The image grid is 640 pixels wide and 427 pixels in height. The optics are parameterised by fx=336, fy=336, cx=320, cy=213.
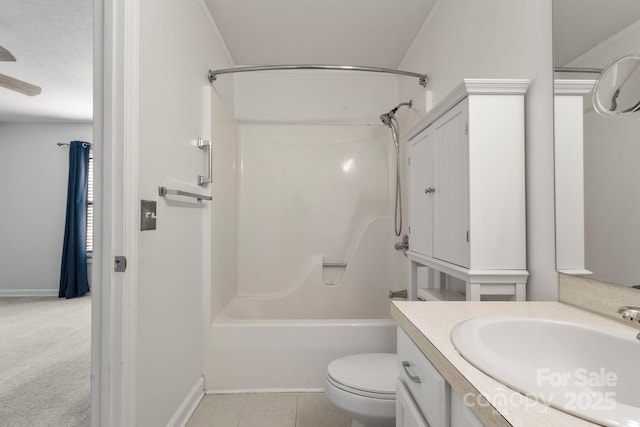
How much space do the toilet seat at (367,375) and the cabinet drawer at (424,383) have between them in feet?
1.50

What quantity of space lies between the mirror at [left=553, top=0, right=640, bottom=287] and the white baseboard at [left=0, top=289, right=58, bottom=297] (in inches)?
226

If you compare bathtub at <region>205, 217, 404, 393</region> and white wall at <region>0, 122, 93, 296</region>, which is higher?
white wall at <region>0, 122, 93, 296</region>

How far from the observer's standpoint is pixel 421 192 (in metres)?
1.69

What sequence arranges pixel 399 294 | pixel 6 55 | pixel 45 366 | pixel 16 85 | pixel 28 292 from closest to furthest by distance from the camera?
pixel 6 55
pixel 16 85
pixel 45 366
pixel 399 294
pixel 28 292

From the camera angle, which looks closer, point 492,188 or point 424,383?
point 424,383

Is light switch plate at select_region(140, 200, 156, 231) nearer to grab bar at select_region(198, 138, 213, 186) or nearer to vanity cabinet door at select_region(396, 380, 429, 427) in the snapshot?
grab bar at select_region(198, 138, 213, 186)

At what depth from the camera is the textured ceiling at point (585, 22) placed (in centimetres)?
86

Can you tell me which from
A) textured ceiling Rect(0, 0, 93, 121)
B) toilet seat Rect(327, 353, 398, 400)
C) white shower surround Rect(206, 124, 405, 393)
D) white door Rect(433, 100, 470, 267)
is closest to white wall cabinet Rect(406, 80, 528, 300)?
white door Rect(433, 100, 470, 267)

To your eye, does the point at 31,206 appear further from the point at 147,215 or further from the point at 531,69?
the point at 531,69

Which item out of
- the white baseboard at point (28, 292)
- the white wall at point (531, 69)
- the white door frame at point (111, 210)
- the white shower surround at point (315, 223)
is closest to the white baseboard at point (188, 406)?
the white door frame at point (111, 210)

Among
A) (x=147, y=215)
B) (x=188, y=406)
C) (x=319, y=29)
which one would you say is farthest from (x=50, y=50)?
(x=188, y=406)

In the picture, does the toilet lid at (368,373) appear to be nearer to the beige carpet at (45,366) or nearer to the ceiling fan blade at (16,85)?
the beige carpet at (45,366)

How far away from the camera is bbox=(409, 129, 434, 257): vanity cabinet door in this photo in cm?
157

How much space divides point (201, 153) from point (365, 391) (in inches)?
61.0
